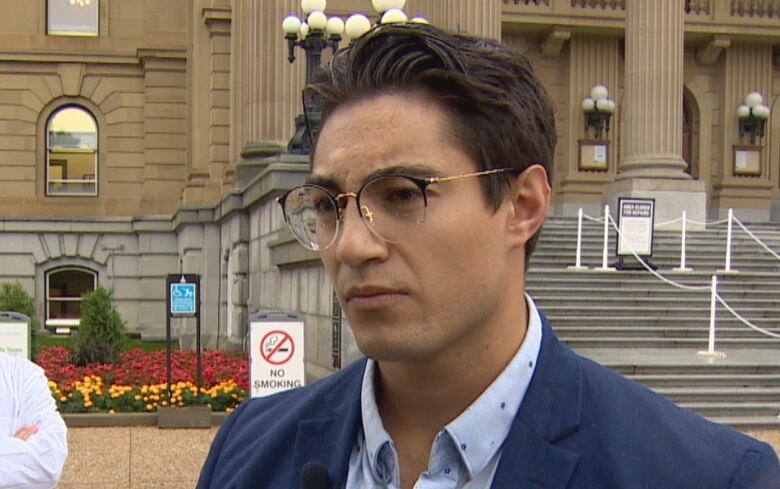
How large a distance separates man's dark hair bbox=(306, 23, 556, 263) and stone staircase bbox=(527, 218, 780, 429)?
10.7m

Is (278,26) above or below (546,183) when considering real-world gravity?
above

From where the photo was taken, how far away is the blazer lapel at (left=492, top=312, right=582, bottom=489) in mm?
1597

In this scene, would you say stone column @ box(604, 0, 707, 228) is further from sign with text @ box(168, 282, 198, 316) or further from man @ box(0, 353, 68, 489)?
man @ box(0, 353, 68, 489)

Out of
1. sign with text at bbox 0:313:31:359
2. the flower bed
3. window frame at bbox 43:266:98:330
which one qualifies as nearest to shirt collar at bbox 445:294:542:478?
sign with text at bbox 0:313:31:359

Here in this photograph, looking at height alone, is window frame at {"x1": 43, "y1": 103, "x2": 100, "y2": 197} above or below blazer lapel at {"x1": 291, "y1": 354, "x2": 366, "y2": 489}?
above

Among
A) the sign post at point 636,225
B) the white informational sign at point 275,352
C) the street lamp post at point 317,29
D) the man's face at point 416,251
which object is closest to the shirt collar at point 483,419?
the man's face at point 416,251

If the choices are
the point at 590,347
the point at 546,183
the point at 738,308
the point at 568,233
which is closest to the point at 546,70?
the point at 568,233

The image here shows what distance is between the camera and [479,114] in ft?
5.52

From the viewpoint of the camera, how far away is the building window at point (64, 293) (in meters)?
32.2

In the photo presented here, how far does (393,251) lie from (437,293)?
0.32 ft

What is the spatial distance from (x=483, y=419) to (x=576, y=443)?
0.50ft

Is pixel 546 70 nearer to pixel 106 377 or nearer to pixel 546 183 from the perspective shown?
pixel 106 377

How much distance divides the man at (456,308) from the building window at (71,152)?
3274 centimetres

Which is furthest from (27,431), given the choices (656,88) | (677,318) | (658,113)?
(656,88)
